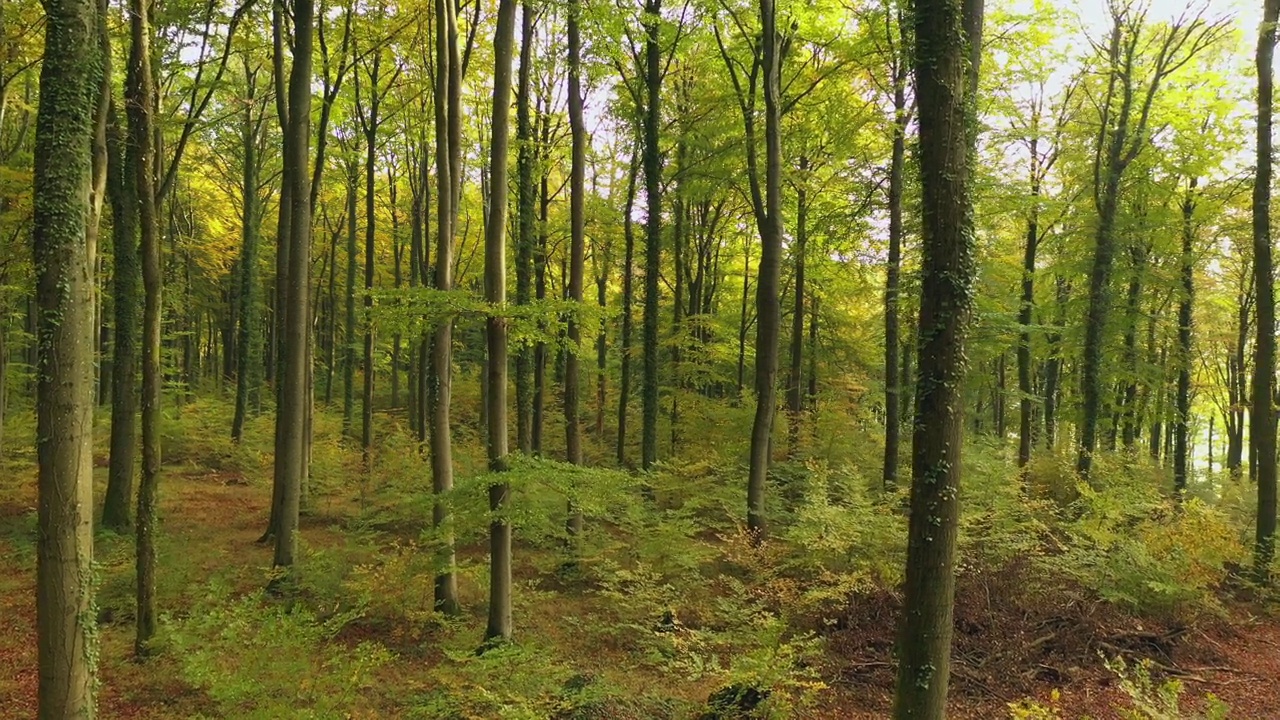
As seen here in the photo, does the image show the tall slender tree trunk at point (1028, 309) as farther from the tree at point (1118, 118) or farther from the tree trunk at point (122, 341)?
the tree trunk at point (122, 341)

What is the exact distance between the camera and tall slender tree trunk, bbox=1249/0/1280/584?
10.7m

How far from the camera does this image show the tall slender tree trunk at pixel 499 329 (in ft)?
23.1

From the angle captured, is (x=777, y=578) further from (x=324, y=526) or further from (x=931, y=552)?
(x=324, y=526)

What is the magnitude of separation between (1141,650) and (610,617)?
673 centimetres

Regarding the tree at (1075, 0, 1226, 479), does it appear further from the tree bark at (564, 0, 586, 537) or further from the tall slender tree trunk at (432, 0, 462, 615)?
the tall slender tree trunk at (432, 0, 462, 615)

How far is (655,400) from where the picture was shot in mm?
12492

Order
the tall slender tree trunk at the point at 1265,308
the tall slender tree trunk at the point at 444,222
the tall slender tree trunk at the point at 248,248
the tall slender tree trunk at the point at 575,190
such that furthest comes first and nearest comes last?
the tall slender tree trunk at the point at 248,248 < the tall slender tree trunk at the point at 575,190 < the tall slender tree trunk at the point at 1265,308 < the tall slender tree trunk at the point at 444,222

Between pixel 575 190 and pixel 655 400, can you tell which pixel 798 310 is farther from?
pixel 575 190

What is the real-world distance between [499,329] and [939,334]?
14.7ft

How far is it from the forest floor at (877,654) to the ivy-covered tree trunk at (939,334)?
2.65 m

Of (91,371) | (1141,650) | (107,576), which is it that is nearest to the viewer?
(91,371)

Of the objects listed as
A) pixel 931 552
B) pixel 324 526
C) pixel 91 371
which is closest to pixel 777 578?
pixel 931 552

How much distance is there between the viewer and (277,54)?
10.6 m

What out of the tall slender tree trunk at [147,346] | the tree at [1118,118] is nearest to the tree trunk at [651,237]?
the tall slender tree trunk at [147,346]
